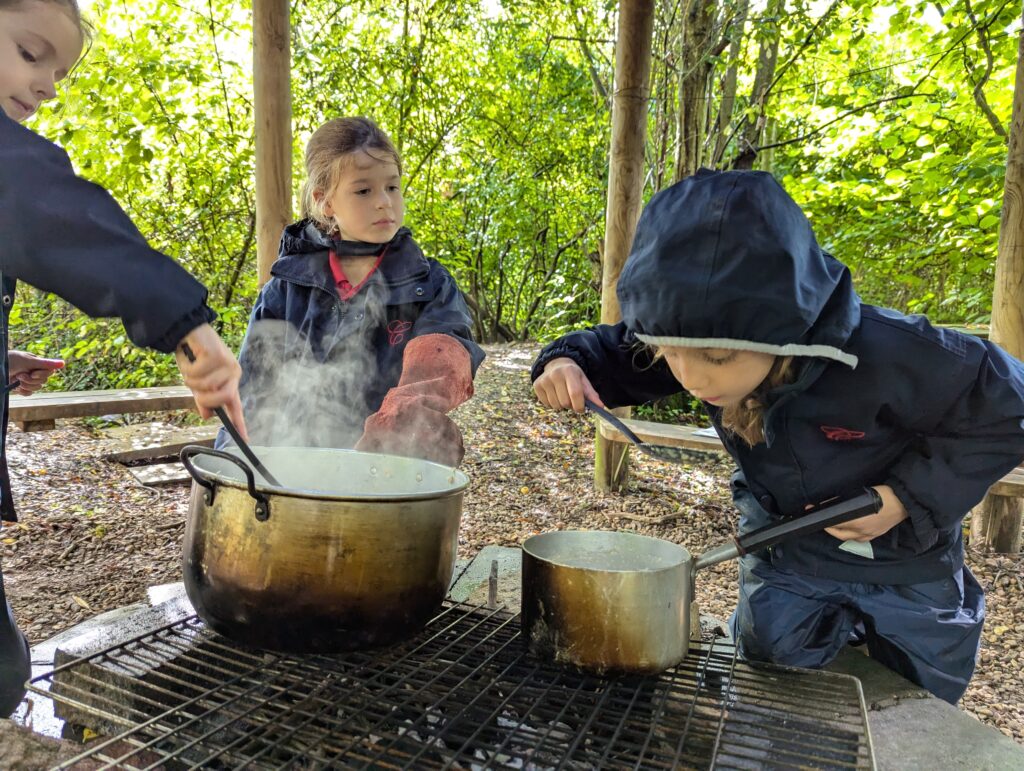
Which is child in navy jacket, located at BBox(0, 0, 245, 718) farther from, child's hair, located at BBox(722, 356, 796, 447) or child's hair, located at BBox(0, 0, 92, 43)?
child's hair, located at BBox(722, 356, 796, 447)

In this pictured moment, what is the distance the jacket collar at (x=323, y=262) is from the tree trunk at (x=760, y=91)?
166 inches

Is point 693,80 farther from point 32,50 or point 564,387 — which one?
point 32,50

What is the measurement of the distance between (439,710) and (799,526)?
0.79 metres

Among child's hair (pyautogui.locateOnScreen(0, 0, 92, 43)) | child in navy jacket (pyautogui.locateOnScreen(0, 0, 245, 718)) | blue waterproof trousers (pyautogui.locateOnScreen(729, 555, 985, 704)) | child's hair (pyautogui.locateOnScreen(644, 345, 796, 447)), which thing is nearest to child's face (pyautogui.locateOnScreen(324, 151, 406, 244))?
child's hair (pyautogui.locateOnScreen(0, 0, 92, 43))

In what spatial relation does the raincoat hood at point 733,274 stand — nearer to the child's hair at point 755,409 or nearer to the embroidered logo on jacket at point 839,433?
the child's hair at point 755,409

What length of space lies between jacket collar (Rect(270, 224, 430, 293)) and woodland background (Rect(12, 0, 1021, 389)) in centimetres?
398

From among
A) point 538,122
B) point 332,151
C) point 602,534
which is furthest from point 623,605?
point 538,122

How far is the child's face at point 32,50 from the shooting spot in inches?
59.0

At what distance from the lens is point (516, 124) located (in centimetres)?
1039

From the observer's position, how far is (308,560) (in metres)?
1.29

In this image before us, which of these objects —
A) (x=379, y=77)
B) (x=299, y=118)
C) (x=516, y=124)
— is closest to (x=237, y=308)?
(x=299, y=118)

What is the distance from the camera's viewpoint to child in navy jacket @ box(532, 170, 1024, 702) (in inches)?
57.4

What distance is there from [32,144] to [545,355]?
4.46 ft

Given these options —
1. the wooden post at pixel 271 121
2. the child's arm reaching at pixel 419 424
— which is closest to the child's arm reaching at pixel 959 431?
the child's arm reaching at pixel 419 424
